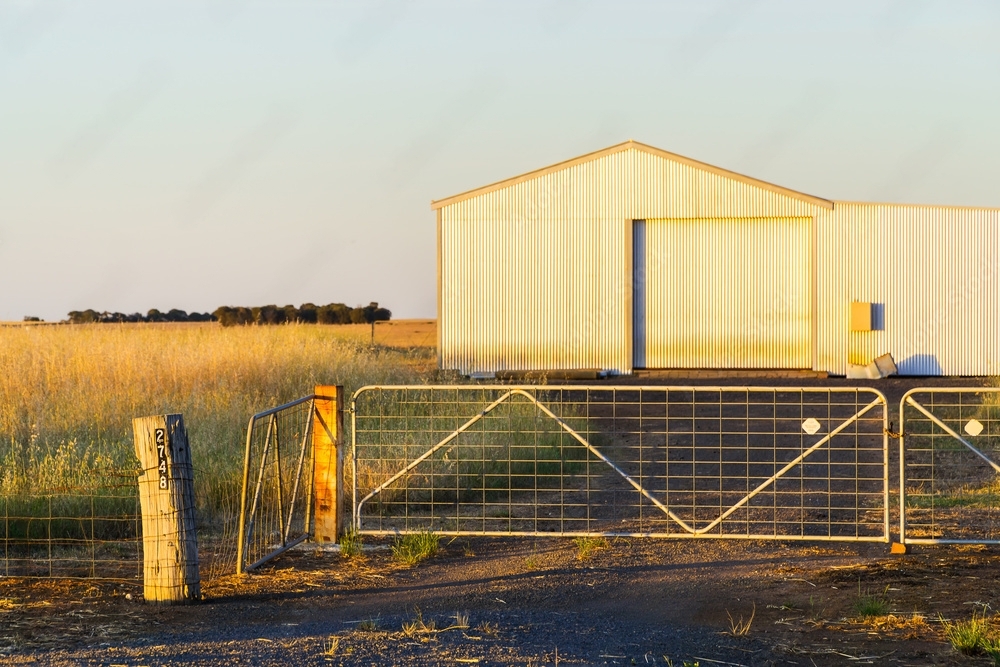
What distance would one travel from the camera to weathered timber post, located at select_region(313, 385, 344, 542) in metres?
9.07

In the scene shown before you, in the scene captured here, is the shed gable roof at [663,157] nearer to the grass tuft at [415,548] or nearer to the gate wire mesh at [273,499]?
the gate wire mesh at [273,499]

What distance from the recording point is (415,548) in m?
8.78

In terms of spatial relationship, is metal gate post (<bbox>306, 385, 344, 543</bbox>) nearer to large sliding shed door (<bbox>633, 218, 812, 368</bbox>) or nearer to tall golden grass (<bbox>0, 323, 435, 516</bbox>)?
tall golden grass (<bbox>0, 323, 435, 516</bbox>)

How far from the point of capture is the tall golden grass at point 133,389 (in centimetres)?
1183

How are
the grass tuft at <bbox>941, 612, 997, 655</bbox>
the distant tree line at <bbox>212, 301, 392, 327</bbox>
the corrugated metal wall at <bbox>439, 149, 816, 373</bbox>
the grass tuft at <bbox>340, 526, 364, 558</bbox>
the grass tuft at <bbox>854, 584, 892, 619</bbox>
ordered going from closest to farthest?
the grass tuft at <bbox>941, 612, 997, 655</bbox> → the grass tuft at <bbox>854, 584, 892, 619</bbox> → the grass tuft at <bbox>340, 526, 364, 558</bbox> → the corrugated metal wall at <bbox>439, 149, 816, 373</bbox> → the distant tree line at <bbox>212, 301, 392, 327</bbox>

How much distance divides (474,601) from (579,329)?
828 inches

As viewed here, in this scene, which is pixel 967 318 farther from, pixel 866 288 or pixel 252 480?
pixel 252 480

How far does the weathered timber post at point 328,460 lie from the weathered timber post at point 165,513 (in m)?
1.83

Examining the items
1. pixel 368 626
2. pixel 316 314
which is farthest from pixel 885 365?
pixel 316 314

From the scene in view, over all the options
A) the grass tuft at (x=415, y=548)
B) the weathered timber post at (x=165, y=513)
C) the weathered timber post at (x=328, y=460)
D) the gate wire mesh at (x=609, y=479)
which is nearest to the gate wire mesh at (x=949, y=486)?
the gate wire mesh at (x=609, y=479)

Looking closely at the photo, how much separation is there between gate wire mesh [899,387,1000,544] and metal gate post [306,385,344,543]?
14.1 ft

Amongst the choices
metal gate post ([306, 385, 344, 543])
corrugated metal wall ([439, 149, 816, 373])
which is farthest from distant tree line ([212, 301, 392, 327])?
metal gate post ([306, 385, 344, 543])

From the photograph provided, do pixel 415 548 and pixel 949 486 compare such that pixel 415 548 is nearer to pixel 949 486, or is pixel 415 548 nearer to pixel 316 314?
pixel 949 486

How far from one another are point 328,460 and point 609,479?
483 centimetres
